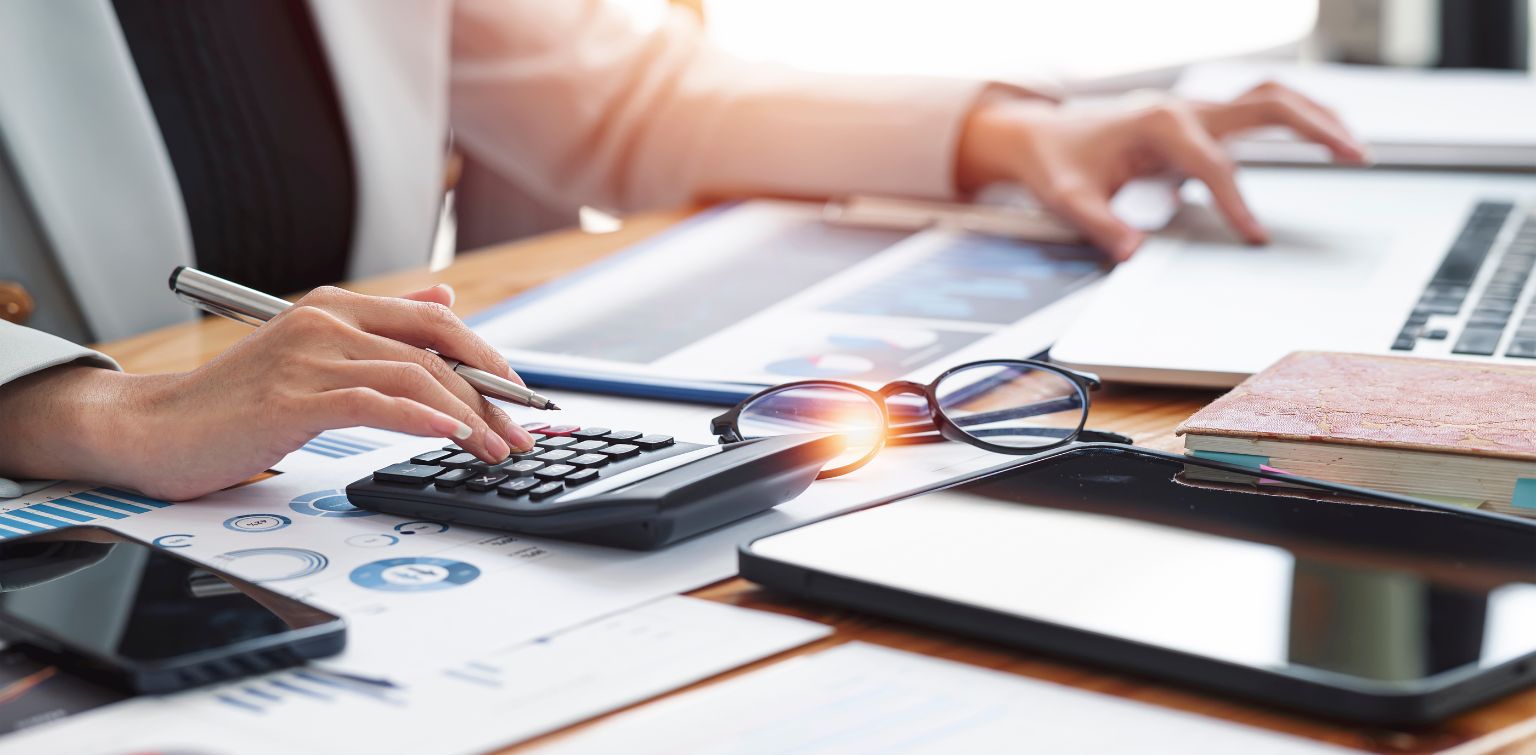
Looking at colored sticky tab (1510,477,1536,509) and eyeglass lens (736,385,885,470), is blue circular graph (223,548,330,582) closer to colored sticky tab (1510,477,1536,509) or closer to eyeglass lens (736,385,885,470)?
eyeglass lens (736,385,885,470)

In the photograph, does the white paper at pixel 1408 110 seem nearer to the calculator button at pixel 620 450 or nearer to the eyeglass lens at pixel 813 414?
the eyeglass lens at pixel 813 414

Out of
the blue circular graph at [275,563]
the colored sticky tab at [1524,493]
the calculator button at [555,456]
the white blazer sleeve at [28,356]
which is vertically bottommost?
the blue circular graph at [275,563]

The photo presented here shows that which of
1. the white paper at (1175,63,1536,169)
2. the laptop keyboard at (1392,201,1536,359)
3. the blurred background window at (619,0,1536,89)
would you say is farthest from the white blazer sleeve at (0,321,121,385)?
the blurred background window at (619,0,1536,89)

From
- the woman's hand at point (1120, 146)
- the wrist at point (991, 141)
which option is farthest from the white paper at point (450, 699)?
the wrist at point (991, 141)

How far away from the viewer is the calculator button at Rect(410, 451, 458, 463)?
0.55 metres

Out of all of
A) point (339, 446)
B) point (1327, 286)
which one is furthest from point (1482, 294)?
point (339, 446)

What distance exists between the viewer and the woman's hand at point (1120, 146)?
3.14ft

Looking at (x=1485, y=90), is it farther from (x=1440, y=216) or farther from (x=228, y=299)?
(x=228, y=299)

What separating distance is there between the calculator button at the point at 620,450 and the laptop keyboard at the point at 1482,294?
1.20ft

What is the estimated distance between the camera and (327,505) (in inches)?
21.9

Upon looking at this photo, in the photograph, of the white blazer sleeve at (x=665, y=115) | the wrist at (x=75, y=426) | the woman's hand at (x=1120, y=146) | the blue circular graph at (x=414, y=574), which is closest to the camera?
the blue circular graph at (x=414, y=574)

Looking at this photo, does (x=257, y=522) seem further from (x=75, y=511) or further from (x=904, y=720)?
(x=904, y=720)

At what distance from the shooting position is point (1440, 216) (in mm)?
923

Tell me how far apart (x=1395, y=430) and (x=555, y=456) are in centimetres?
30
